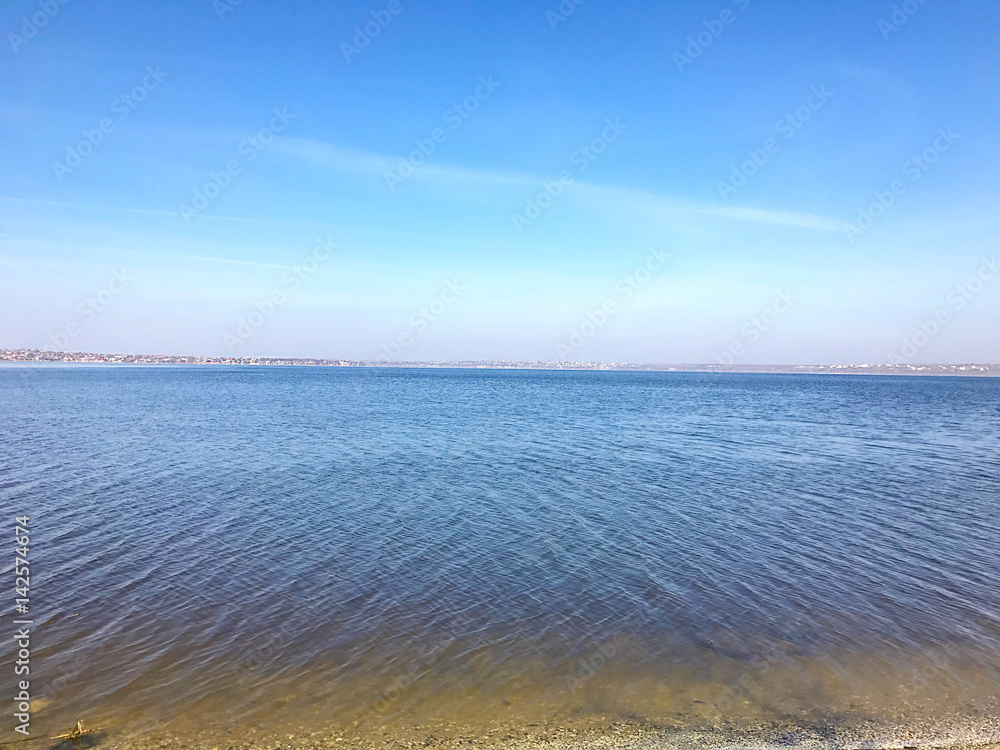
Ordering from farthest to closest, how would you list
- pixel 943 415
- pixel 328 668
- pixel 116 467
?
pixel 943 415
pixel 116 467
pixel 328 668

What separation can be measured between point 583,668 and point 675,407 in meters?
68.8

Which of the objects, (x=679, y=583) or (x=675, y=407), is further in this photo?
(x=675, y=407)

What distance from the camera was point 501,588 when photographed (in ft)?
48.1

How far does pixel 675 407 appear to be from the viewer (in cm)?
7650

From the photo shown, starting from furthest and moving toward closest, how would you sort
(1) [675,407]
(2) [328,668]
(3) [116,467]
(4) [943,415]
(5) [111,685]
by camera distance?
(1) [675,407] → (4) [943,415] → (3) [116,467] → (2) [328,668] → (5) [111,685]

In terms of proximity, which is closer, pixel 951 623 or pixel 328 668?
pixel 328 668

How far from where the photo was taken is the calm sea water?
9984 mm

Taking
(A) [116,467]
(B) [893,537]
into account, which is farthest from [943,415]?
(A) [116,467]

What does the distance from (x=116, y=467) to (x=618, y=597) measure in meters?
25.4

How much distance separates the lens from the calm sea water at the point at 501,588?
9984mm

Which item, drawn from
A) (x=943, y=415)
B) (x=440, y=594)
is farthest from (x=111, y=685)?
(x=943, y=415)

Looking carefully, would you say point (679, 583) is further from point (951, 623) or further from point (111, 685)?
point (111, 685)

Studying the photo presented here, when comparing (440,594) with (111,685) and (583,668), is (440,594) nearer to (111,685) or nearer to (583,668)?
(583,668)

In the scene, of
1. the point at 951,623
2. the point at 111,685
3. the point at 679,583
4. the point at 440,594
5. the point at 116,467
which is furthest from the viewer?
the point at 116,467
